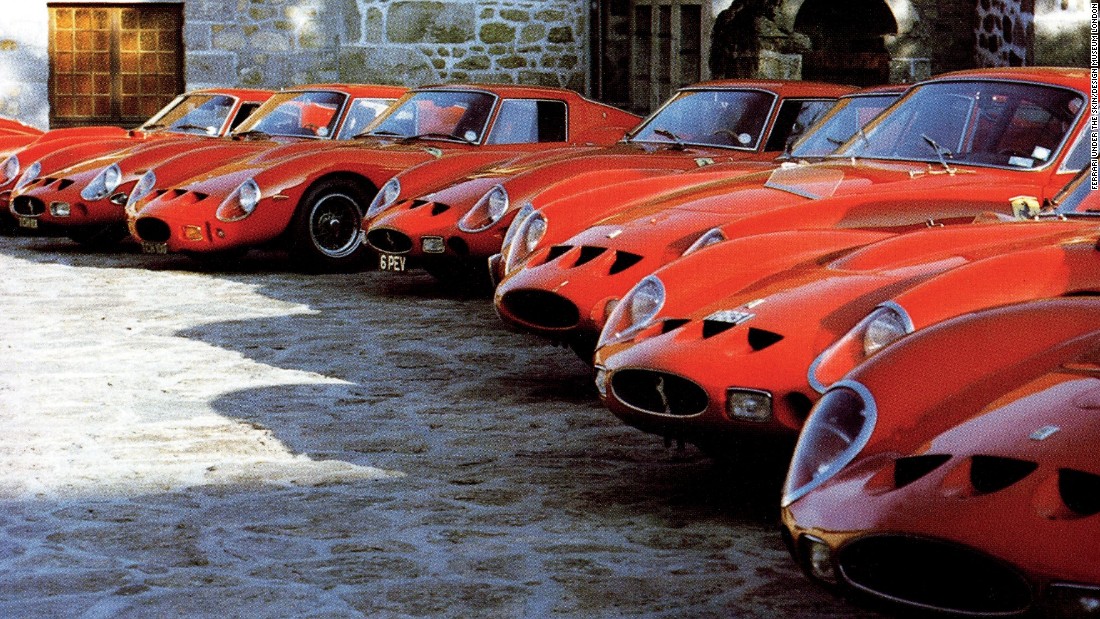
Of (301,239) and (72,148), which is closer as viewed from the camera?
(301,239)

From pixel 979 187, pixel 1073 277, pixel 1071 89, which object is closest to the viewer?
pixel 1073 277

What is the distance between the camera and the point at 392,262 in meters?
10.3

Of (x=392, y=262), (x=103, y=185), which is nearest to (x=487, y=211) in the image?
(x=392, y=262)

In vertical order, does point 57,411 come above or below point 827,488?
below

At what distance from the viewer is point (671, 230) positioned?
22.6 ft

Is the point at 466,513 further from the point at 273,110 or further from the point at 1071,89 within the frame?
the point at 273,110

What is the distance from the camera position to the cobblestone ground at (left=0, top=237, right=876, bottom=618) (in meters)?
4.44

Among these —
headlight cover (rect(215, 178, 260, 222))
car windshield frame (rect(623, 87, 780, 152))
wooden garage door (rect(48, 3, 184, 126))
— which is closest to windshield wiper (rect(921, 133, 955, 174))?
car windshield frame (rect(623, 87, 780, 152))

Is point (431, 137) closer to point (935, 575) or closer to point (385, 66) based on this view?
point (935, 575)

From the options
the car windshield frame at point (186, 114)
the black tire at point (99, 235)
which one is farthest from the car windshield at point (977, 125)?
the car windshield frame at point (186, 114)

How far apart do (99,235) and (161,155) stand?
3.64 ft

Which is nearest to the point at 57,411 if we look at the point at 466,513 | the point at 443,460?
the point at 443,460

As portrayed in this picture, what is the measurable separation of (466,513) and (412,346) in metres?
3.53

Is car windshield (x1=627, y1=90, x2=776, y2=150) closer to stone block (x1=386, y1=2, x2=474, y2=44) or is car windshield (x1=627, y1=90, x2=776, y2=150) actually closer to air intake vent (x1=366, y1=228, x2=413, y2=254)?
air intake vent (x1=366, y1=228, x2=413, y2=254)
